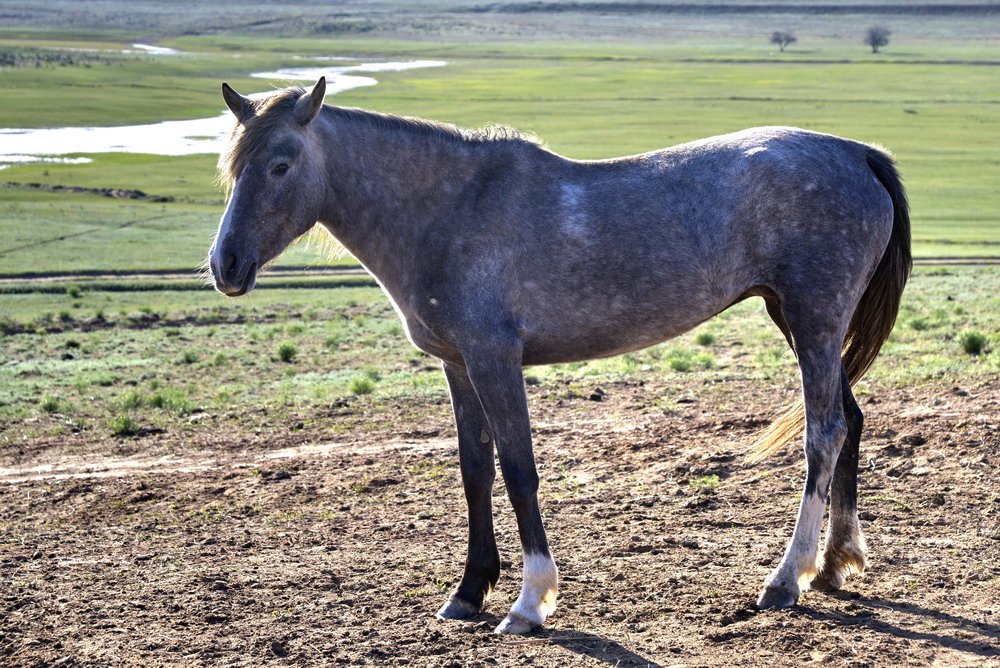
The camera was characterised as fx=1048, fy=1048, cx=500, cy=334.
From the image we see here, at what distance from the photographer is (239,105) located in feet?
21.0

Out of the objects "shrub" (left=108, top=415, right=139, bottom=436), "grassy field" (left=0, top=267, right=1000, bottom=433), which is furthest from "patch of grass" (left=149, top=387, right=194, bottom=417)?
"shrub" (left=108, top=415, right=139, bottom=436)

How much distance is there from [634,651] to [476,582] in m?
1.33

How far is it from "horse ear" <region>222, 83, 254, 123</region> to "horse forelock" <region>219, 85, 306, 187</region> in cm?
4

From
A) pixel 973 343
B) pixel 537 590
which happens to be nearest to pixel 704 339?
pixel 973 343

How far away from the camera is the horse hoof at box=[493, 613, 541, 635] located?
649 cm

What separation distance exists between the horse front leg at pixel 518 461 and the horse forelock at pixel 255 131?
1794 mm

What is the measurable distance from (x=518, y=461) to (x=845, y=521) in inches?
90.3

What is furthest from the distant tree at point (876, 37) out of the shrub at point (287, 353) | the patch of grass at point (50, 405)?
the patch of grass at point (50, 405)

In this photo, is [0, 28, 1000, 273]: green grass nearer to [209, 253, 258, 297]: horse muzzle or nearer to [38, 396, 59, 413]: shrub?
[209, 253, 258, 297]: horse muzzle

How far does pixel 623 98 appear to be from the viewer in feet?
282

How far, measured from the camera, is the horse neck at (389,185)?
6.74m

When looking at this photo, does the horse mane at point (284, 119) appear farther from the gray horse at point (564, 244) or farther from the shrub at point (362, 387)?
the shrub at point (362, 387)

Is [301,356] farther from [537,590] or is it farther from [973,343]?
[537,590]

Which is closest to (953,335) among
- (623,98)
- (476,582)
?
(476,582)
